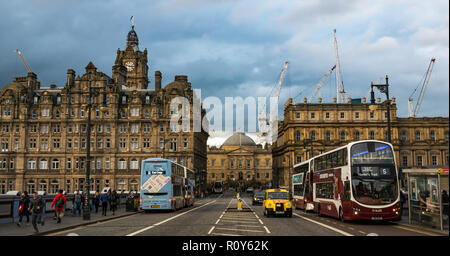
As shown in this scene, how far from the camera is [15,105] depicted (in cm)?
8638

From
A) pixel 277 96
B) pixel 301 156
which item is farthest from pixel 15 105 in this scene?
pixel 277 96

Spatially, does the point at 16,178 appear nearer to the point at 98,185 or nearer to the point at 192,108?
the point at 98,185

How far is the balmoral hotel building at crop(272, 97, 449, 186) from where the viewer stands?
327ft

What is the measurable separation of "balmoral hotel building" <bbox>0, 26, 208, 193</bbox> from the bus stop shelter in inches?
2492

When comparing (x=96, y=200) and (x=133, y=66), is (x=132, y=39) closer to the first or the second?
(x=133, y=66)

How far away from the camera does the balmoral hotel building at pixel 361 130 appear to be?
99562mm

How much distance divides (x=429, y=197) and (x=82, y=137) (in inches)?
2883

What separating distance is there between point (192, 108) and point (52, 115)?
88.2 feet

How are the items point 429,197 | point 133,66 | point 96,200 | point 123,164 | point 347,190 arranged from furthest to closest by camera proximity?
1. point 133,66
2. point 123,164
3. point 96,200
4. point 347,190
5. point 429,197

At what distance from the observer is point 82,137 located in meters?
85.3

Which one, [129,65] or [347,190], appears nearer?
[347,190]

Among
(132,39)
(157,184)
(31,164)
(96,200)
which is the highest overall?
(132,39)

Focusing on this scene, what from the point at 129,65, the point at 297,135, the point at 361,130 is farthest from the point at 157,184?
the point at 129,65

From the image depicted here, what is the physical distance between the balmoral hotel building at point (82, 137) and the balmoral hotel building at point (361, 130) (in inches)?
1085
